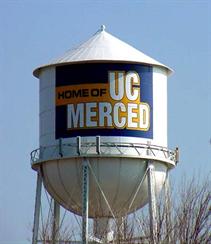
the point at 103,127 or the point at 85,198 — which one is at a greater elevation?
the point at 103,127

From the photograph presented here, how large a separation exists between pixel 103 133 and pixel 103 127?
0.22 meters

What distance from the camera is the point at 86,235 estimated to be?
58.3 metres

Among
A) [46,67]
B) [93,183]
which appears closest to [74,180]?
[93,183]

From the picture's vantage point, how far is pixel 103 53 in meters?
59.1

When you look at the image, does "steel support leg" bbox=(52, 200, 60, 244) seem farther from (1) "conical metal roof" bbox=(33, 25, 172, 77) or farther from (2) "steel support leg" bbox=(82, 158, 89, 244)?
(1) "conical metal roof" bbox=(33, 25, 172, 77)

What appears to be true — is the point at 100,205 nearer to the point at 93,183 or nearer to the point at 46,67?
the point at 93,183

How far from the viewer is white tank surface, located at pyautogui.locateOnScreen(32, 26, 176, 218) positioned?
58125 mm

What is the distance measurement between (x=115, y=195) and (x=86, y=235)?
1.76 meters

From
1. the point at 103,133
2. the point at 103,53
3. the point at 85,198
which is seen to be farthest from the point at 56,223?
the point at 103,53

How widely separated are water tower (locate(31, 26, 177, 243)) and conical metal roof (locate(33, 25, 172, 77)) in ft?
0.12

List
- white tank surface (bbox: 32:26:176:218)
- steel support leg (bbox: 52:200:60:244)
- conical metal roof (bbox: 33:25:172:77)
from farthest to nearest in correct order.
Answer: steel support leg (bbox: 52:200:60:244)
conical metal roof (bbox: 33:25:172:77)
white tank surface (bbox: 32:26:176:218)

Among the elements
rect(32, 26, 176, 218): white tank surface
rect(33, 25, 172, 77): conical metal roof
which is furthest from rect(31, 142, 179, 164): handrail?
rect(33, 25, 172, 77): conical metal roof

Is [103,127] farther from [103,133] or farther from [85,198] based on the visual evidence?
[85,198]

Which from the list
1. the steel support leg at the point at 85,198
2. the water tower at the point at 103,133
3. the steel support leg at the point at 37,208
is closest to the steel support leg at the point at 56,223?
the steel support leg at the point at 37,208
